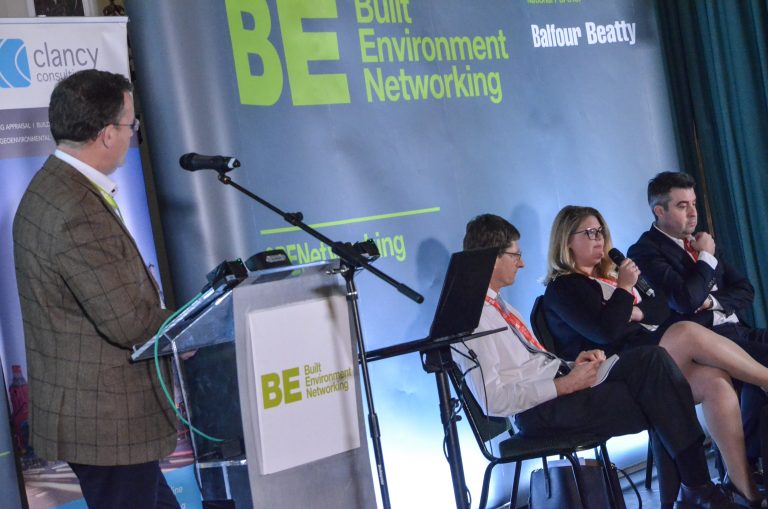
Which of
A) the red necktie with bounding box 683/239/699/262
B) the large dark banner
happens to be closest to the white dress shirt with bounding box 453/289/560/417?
the large dark banner

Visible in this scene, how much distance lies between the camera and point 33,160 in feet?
10.2

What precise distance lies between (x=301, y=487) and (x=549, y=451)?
134 cm

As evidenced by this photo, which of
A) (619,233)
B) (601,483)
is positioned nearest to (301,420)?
(601,483)

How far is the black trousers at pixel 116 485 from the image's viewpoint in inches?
84.0

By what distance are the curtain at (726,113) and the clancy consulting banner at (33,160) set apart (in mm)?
3383

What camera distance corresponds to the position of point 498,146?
4.46 meters

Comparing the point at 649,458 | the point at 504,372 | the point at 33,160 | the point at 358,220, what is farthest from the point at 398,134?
the point at 649,458

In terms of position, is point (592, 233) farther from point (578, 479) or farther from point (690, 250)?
point (578, 479)

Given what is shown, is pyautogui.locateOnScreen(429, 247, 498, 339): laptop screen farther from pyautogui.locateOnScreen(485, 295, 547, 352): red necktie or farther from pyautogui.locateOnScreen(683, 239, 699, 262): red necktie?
pyautogui.locateOnScreen(683, 239, 699, 262): red necktie

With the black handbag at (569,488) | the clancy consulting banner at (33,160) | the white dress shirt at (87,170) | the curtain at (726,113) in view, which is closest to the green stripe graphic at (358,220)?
the clancy consulting banner at (33,160)

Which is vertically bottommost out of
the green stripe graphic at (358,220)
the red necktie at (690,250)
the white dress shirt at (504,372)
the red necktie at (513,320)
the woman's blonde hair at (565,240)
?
the white dress shirt at (504,372)

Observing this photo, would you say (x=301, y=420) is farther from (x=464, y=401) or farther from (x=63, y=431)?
(x=464, y=401)

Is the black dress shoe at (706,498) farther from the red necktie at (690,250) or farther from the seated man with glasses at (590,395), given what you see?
the red necktie at (690,250)

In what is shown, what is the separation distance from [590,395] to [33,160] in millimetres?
2067
